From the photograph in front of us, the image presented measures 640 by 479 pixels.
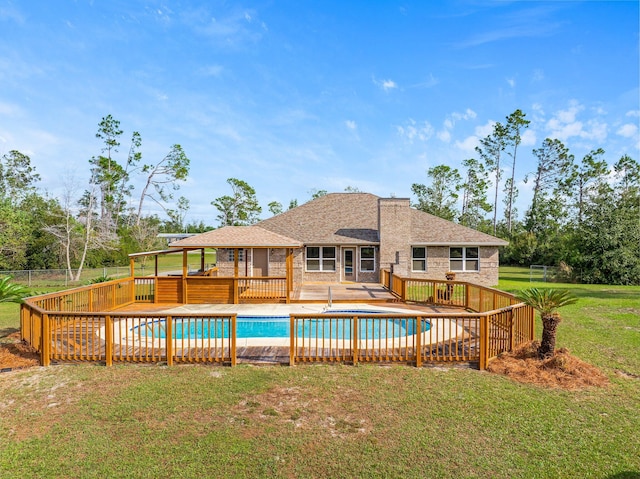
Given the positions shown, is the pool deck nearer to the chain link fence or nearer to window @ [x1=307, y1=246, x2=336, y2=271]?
window @ [x1=307, y1=246, x2=336, y2=271]

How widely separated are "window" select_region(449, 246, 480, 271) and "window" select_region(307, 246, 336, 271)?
730 centimetres

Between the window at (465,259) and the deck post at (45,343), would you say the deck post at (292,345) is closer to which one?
the deck post at (45,343)

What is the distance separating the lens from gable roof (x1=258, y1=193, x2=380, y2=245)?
20.4m

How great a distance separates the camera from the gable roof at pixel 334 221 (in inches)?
804

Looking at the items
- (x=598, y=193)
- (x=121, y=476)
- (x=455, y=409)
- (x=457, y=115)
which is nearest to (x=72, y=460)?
(x=121, y=476)

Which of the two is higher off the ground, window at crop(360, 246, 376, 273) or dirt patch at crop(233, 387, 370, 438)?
window at crop(360, 246, 376, 273)

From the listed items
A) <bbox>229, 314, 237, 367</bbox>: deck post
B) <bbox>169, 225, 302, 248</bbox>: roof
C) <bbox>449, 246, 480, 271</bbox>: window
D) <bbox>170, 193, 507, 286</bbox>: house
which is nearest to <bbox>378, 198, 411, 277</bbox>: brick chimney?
<bbox>170, 193, 507, 286</bbox>: house

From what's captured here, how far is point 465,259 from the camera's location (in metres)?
20.7

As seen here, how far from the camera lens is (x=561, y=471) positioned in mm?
3562

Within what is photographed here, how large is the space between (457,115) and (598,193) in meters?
32.4

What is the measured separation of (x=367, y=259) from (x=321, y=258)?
9.18 ft

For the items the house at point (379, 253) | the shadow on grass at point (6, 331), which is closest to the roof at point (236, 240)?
the house at point (379, 253)

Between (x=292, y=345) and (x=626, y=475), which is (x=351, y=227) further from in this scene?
(x=626, y=475)

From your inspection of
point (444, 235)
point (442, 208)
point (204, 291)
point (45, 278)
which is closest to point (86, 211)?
point (45, 278)
